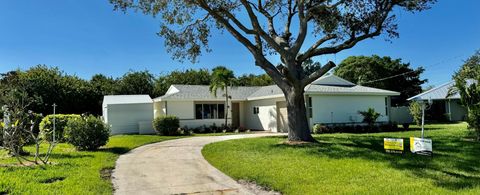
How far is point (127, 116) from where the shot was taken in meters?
25.6

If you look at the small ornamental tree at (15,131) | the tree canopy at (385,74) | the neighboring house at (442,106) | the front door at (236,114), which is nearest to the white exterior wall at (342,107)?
the front door at (236,114)

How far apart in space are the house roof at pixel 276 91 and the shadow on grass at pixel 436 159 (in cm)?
1006

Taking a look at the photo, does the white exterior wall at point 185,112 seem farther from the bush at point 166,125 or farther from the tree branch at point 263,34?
the tree branch at point 263,34

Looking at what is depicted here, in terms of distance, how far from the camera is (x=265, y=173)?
332 inches

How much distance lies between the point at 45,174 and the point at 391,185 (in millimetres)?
7517

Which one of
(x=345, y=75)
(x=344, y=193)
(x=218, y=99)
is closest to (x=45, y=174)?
(x=344, y=193)

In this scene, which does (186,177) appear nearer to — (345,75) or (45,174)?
(45,174)

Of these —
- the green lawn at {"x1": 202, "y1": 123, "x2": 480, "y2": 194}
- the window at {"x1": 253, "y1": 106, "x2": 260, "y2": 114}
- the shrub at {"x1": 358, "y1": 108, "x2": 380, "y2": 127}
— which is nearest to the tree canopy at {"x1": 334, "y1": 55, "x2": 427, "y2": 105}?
the window at {"x1": 253, "y1": 106, "x2": 260, "y2": 114}

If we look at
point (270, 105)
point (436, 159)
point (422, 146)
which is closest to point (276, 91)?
point (270, 105)

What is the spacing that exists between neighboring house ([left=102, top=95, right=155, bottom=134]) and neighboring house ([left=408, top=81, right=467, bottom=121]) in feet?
74.7

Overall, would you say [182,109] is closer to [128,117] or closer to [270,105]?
[128,117]

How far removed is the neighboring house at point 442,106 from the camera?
1275 inches

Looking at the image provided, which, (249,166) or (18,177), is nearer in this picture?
(18,177)

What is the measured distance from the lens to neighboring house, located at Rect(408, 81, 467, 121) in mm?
32375
